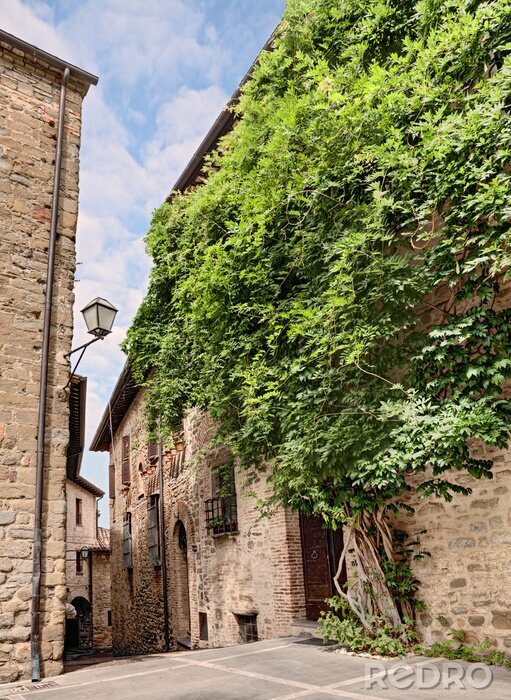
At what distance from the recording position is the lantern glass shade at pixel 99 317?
645 cm

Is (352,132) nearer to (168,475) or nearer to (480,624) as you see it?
(480,624)

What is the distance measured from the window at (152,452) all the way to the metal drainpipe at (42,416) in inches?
368

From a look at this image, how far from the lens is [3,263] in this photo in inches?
246

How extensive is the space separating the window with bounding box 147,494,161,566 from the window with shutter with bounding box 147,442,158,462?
3.40ft

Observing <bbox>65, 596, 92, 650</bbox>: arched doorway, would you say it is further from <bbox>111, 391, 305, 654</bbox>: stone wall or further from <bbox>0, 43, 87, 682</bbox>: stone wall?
<bbox>0, 43, 87, 682</bbox>: stone wall

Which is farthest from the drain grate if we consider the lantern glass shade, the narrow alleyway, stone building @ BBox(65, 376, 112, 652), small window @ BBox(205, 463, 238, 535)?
stone building @ BBox(65, 376, 112, 652)

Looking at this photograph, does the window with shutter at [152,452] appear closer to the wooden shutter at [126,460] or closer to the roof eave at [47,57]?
the wooden shutter at [126,460]

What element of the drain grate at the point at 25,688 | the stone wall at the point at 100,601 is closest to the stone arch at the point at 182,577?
the drain grate at the point at 25,688

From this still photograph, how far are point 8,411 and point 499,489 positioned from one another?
16.9ft

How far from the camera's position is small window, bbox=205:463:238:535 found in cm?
987

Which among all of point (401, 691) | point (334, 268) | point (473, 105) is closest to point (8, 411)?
point (334, 268)

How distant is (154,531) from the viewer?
1467 centimetres

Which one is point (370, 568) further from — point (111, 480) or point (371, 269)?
point (111, 480)

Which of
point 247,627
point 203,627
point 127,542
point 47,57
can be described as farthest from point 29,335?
point 127,542
